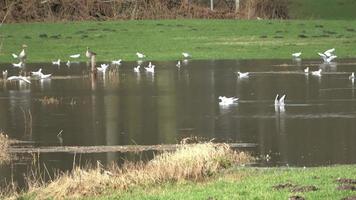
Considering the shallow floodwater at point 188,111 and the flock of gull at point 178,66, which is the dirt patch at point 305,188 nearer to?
the shallow floodwater at point 188,111

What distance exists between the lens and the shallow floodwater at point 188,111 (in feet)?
58.8

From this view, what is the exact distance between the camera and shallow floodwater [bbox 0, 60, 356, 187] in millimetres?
17922

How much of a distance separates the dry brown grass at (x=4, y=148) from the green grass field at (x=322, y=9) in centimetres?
3948

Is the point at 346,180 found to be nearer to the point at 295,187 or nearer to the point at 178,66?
the point at 295,187

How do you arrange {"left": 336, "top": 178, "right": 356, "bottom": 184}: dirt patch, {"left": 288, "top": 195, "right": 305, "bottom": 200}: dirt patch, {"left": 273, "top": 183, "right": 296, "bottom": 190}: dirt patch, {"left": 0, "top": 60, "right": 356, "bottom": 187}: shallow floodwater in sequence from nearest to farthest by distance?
{"left": 288, "top": 195, "right": 305, "bottom": 200}: dirt patch
{"left": 273, "top": 183, "right": 296, "bottom": 190}: dirt patch
{"left": 336, "top": 178, "right": 356, "bottom": 184}: dirt patch
{"left": 0, "top": 60, "right": 356, "bottom": 187}: shallow floodwater

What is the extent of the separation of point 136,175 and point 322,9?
46.7 m

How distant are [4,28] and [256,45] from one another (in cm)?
1368

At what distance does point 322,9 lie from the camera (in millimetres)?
59312

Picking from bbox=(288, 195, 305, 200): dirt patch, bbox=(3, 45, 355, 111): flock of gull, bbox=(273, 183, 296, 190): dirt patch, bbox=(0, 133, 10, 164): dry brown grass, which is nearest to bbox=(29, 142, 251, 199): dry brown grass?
bbox=(273, 183, 296, 190): dirt patch

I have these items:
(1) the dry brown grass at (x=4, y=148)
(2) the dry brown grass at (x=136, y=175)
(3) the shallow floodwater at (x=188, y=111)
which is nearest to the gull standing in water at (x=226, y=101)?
(3) the shallow floodwater at (x=188, y=111)

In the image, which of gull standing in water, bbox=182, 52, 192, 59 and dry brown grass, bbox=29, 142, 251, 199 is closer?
dry brown grass, bbox=29, 142, 251, 199

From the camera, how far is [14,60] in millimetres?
40875

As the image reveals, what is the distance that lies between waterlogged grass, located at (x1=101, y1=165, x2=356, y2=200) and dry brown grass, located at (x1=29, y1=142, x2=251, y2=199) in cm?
31

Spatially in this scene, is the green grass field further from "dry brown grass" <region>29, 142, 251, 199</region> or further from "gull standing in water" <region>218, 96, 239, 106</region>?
"dry brown grass" <region>29, 142, 251, 199</region>
